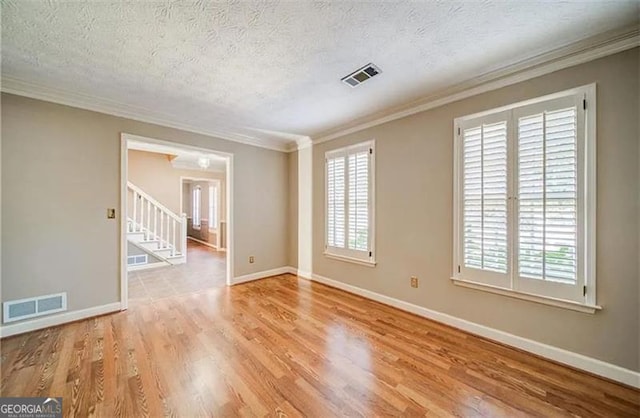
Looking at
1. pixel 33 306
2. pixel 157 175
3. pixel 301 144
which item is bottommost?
pixel 33 306

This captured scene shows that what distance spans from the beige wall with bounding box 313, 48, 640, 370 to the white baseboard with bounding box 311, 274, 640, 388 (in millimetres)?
49

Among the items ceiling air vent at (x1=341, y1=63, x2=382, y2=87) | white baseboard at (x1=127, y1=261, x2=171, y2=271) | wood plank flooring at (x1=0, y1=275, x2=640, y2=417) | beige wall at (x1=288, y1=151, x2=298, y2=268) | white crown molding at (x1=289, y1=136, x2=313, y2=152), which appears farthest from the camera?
white baseboard at (x1=127, y1=261, x2=171, y2=271)

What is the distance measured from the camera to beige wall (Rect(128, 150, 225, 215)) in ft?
21.4

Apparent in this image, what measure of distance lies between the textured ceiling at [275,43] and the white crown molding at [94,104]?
92 millimetres

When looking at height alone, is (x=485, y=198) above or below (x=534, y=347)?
above

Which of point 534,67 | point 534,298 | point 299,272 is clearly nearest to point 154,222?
point 299,272

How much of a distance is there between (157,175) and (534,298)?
26.0 ft

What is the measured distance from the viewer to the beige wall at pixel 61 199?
2.57 m

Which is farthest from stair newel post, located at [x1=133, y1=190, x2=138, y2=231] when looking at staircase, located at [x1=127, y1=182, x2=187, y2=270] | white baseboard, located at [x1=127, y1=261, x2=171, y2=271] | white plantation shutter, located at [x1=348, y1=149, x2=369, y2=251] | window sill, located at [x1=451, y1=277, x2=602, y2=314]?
window sill, located at [x1=451, y1=277, x2=602, y2=314]

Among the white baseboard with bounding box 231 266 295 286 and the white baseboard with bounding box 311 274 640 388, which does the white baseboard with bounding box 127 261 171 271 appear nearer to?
the white baseboard with bounding box 231 266 295 286

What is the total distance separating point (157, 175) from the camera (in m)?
6.89

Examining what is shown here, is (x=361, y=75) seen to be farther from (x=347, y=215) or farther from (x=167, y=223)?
(x=167, y=223)

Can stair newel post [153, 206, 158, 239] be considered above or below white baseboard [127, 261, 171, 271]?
above

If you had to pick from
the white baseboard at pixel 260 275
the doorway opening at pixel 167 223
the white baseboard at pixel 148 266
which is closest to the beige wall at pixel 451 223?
the white baseboard at pixel 260 275
